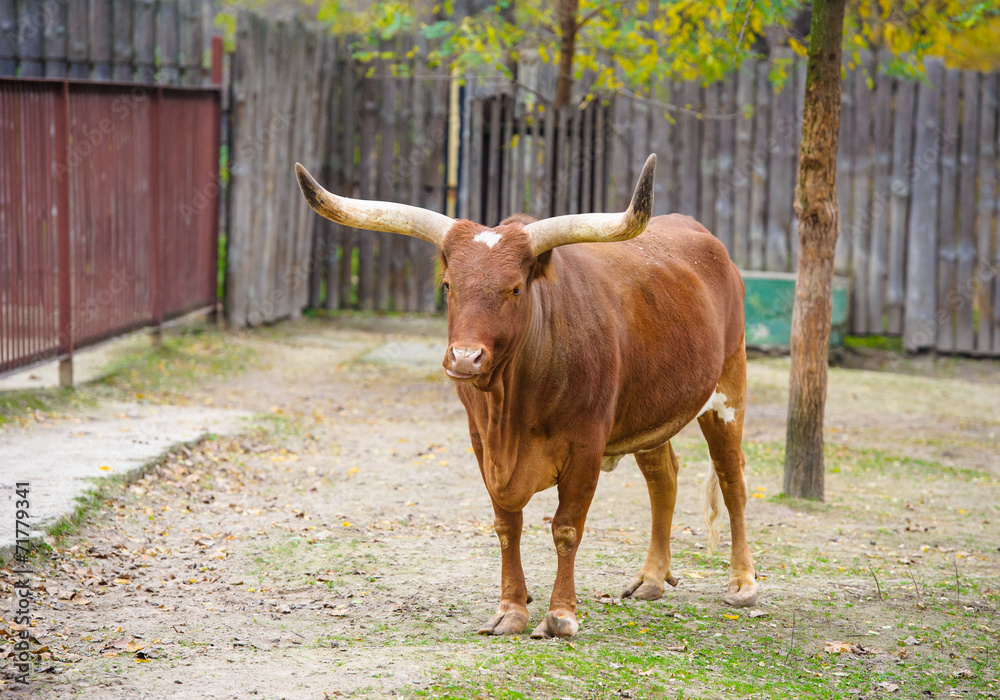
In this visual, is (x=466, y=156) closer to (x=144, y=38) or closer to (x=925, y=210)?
(x=144, y=38)

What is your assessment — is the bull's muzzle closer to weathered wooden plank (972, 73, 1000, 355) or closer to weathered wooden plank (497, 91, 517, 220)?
weathered wooden plank (497, 91, 517, 220)

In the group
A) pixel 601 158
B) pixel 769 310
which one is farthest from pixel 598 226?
pixel 601 158

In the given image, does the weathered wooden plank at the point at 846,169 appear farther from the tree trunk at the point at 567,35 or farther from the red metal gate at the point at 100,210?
the red metal gate at the point at 100,210

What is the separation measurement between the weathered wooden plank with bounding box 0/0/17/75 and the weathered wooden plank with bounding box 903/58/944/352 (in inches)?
437

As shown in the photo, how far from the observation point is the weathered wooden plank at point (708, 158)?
12836 mm

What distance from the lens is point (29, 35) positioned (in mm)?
12805

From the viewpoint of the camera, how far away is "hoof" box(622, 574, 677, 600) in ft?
16.8

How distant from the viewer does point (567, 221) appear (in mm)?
4160

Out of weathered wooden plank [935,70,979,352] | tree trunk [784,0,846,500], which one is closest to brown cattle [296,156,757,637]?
tree trunk [784,0,846,500]

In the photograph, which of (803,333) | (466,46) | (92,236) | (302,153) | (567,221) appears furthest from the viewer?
(302,153)

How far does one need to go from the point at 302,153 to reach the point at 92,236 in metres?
4.27

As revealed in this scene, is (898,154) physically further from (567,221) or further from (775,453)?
(567,221)

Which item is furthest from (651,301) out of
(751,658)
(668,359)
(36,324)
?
(36,324)

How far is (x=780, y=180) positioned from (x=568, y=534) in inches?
368
